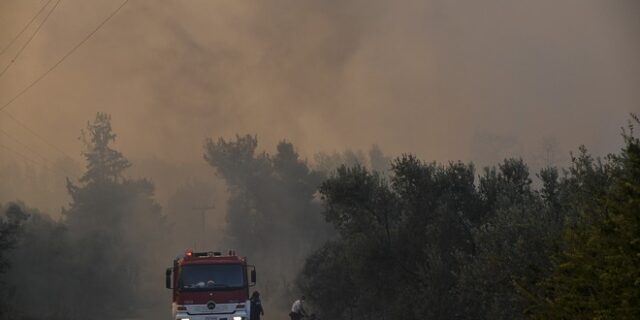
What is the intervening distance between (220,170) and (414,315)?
108 m

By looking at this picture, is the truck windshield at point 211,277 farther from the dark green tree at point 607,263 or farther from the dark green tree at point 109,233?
the dark green tree at point 109,233

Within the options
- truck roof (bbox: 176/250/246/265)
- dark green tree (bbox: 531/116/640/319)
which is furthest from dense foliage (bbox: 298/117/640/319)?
truck roof (bbox: 176/250/246/265)

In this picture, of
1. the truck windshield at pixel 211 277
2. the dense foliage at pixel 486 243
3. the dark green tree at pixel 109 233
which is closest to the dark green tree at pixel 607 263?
the dense foliage at pixel 486 243

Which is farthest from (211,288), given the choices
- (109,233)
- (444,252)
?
(109,233)

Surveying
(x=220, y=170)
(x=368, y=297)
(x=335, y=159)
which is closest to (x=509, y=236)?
(x=368, y=297)

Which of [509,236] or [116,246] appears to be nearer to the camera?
[509,236]

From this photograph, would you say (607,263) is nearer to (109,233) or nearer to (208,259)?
(208,259)

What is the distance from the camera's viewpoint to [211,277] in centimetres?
2816

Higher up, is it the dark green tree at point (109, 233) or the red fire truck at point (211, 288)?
the dark green tree at point (109, 233)

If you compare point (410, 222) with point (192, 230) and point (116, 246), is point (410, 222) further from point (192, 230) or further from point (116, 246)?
point (192, 230)

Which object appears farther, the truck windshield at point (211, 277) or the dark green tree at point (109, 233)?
the dark green tree at point (109, 233)

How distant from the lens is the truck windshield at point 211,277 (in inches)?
1101

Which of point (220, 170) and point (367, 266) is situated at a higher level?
point (220, 170)

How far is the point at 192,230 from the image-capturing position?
176625 millimetres
